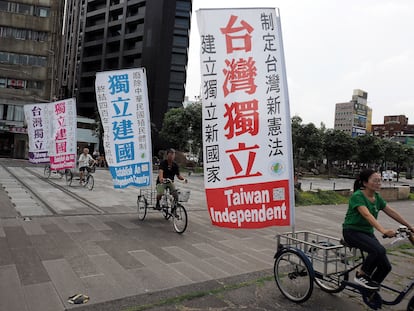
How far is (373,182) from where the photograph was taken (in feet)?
12.9

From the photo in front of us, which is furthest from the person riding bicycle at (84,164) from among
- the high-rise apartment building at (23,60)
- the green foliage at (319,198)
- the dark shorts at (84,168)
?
the high-rise apartment building at (23,60)

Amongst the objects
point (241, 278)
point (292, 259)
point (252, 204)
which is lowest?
point (241, 278)

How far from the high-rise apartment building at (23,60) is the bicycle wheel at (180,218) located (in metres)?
35.9

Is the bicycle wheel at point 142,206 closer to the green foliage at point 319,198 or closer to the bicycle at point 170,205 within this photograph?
the bicycle at point 170,205

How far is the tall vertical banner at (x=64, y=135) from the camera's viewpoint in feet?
44.5

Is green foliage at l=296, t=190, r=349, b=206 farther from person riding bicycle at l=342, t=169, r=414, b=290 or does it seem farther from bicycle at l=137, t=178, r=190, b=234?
person riding bicycle at l=342, t=169, r=414, b=290

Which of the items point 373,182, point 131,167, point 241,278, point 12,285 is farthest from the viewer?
point 131,167

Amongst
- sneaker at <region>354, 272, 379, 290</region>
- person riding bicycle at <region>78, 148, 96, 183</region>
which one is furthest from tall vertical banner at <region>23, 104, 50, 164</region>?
sneaker at <region>354, 272, 379, 290</region>

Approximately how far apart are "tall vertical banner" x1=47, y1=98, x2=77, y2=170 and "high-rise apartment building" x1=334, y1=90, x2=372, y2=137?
88.3 m

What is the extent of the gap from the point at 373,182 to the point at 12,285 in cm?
456

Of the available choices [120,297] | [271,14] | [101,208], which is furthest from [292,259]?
[101,208]

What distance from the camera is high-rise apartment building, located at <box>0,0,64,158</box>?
37438 mm

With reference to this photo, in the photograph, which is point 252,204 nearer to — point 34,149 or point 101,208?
point 101,208

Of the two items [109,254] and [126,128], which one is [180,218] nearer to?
[109,254]
